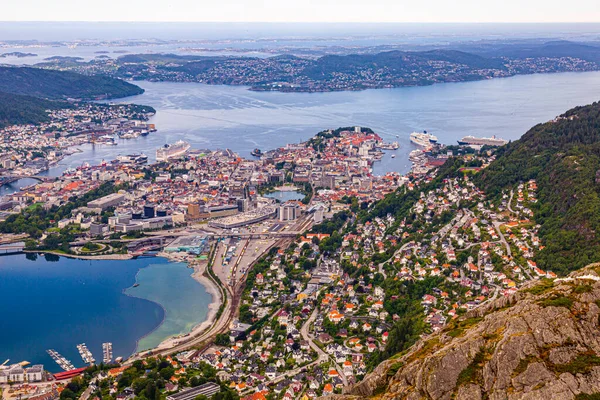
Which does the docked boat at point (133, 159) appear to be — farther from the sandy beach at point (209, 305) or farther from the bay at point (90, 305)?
the sandy beach at point (209, 305)

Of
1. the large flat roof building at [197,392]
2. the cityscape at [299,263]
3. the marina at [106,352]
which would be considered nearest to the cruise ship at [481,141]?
the cityscape at [299,263]

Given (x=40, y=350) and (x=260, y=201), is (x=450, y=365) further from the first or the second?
(x=260, y=201)

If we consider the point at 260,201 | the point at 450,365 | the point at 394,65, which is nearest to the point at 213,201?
the point at 260,201

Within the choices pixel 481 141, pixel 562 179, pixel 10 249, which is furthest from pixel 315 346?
pixel 481 141

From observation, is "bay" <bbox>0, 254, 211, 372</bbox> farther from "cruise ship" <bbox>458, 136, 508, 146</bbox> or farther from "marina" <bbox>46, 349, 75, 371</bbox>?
"cruise ship" <bbox>458, 136, 508, 146</bbox>

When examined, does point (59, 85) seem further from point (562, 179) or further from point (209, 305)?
point (562, 179)

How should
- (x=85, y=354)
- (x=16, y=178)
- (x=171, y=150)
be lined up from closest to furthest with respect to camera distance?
(x=85, y=354) → (x=16, y=178) → (x=171, y=150)

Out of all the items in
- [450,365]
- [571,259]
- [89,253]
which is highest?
[450,365]
